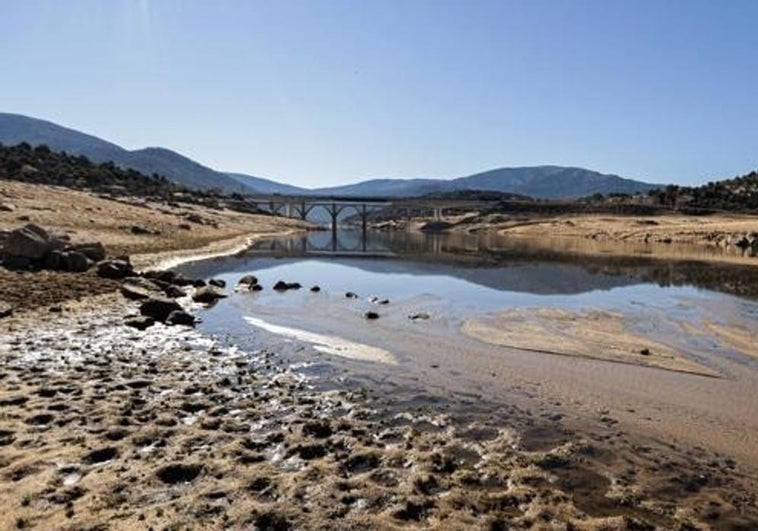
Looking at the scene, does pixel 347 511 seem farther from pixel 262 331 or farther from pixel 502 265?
pixel 502 265

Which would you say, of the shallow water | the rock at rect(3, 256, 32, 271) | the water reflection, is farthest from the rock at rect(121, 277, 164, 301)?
the water reflection

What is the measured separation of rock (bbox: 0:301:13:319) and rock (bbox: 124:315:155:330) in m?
3.69

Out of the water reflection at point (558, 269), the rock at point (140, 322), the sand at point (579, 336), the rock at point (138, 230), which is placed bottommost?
the water reflection at point (558, 269)

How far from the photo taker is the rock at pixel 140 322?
22.2 meters

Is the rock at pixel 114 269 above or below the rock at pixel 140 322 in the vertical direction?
above

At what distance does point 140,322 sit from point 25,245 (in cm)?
1262

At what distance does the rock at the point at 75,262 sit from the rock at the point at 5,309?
1006 cm

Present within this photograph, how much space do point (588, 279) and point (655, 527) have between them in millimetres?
41473

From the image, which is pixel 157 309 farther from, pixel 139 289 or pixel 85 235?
pixel 85 235

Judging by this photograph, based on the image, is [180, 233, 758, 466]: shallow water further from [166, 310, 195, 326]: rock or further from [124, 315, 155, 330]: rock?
[124, 315, 155, 330]: rock

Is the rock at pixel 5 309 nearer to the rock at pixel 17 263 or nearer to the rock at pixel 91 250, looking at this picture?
the rock at pixel 17 263

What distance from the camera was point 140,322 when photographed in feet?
73.4

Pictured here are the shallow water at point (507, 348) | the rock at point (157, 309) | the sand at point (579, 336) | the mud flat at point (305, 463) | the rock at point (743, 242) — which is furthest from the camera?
the rock at point (743, 242)

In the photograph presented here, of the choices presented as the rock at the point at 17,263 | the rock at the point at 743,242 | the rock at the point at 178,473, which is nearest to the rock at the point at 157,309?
the rock at the point at 17,263
